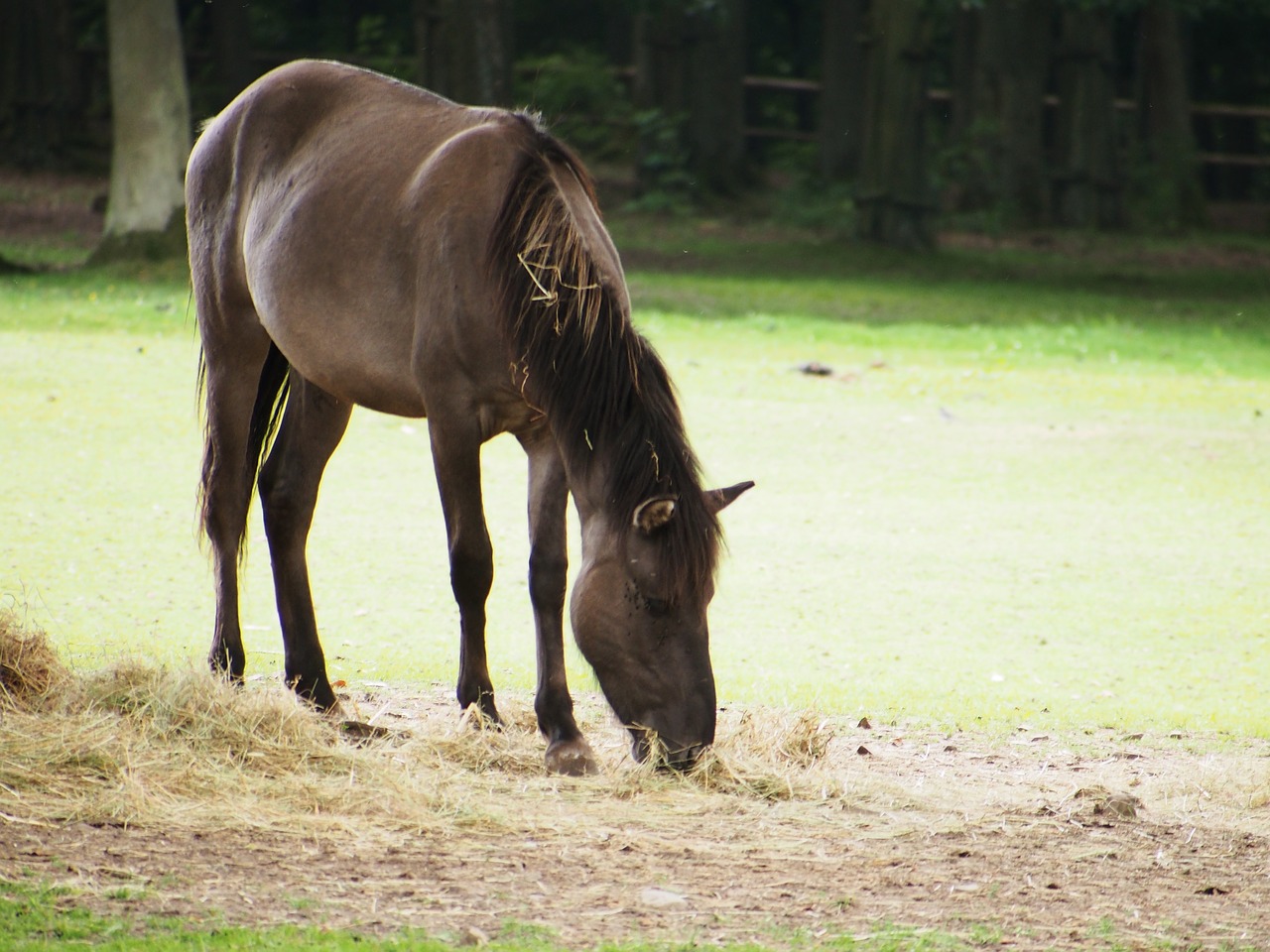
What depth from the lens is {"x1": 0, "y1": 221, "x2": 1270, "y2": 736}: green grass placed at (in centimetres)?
673

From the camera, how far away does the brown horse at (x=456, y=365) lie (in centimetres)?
440

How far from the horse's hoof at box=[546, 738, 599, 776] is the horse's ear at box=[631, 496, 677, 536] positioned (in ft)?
2.62

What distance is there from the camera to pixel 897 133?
22.0 m

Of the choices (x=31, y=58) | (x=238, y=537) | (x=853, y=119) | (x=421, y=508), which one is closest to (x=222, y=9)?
(x=31, y=58)

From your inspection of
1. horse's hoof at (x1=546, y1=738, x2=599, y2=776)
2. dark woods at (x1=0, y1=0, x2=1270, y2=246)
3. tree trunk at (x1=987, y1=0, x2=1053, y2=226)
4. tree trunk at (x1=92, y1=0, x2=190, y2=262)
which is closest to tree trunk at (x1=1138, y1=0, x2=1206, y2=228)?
dark woods at (x1=0, y1=0, x2=1270, y2=246)

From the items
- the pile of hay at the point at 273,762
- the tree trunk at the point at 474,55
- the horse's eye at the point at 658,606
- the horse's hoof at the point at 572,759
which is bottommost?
the horse's hoof at the point at 572,759

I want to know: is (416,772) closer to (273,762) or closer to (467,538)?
(273,762)

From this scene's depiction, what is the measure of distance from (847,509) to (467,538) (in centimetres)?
559

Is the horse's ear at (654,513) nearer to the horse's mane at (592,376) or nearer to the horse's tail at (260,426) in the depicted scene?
the horse's mane at (592,376)

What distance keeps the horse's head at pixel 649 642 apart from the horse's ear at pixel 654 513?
0.06 ft

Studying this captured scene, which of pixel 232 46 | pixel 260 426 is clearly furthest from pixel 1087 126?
pixel 260 426

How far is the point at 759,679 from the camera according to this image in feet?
21.1

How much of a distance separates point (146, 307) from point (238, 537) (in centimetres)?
1046

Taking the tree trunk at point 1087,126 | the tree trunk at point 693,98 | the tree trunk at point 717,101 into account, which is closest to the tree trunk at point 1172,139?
the tree trunk at point 1087,126
